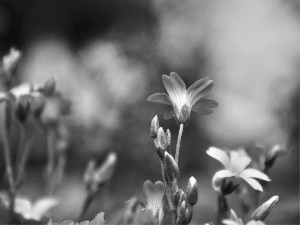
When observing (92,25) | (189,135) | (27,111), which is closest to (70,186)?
(189,135)

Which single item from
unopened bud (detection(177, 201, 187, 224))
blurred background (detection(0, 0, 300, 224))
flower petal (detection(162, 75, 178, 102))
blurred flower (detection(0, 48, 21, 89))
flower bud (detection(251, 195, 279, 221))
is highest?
blurred background (detection(0, 0, 300, 224))

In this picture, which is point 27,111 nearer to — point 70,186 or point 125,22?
point 70,186

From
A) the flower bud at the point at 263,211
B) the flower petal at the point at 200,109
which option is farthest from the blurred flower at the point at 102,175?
the flower bud at the point at 263,211

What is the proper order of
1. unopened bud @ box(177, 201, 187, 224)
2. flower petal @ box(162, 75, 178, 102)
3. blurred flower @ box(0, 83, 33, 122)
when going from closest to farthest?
unopened bud @ box(177, 201, 187, 224)
flower petal @ box(162, 75, 178, 102)
blurred flower @ box(0, 83, 33, 122)

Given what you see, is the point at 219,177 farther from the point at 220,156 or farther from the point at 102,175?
the point at 102,175

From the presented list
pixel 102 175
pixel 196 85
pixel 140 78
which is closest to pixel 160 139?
pixel 196 85

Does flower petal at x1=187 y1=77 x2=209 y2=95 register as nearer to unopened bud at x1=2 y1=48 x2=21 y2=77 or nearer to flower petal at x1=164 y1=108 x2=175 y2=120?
flower petal at x1=164 y1=108 x2=175 y2=120

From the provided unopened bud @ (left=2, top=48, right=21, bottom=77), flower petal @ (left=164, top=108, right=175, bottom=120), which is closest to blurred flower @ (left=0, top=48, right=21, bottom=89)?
unopened bud @ (left=2, top=48, right=21, bottom=77)
